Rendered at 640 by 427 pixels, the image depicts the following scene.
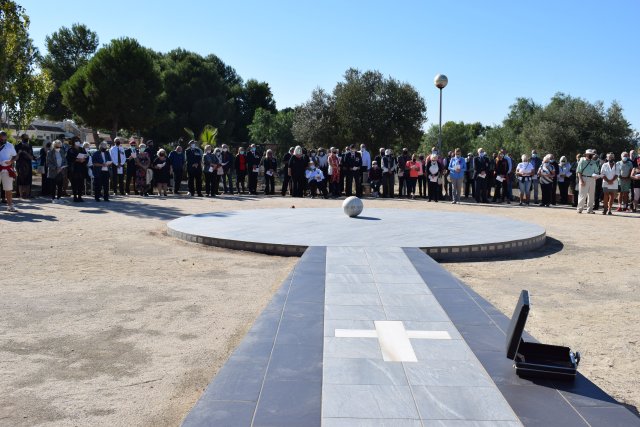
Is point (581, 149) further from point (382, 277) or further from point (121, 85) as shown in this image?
point (382, 277)

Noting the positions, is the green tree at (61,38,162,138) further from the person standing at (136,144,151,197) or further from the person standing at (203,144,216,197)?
the person standing at (203,144,216,197)

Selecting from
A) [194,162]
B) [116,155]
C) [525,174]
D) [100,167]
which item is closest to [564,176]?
[525,174]

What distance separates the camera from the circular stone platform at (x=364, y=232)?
9.41m

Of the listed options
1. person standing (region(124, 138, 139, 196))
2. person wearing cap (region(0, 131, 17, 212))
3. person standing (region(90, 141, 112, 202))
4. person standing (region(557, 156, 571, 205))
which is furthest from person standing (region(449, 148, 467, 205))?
person wearing cap (region(0, 131, 17, 212))

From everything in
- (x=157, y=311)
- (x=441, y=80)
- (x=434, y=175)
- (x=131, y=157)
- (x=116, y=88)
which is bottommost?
(x=157, y=311)

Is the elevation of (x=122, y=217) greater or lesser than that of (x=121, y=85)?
lesser

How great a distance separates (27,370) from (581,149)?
1590 inches

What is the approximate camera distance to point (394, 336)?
4.69 meters

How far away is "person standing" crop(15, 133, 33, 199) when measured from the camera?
17.2 meters

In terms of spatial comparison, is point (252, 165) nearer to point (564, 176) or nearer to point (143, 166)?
point (143, 166)

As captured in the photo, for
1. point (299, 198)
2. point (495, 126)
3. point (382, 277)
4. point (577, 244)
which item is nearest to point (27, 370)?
point (382, 277)

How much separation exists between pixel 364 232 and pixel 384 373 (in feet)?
22.4

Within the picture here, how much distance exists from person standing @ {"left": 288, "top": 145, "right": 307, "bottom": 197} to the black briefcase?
17155 millimetres

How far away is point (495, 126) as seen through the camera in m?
83.6
